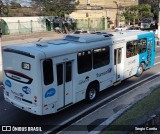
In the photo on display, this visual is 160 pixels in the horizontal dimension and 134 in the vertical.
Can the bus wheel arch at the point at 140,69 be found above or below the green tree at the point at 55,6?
below

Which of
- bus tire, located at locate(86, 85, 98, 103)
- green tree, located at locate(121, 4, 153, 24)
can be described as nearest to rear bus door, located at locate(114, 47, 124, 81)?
bus tire, located at locate(86, 85, 98, 103)

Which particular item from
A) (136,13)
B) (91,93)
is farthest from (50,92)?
(136,13)

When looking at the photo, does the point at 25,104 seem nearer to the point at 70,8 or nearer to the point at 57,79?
the point at 57,79

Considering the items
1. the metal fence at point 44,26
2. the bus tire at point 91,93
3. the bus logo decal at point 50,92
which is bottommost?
the bus tire at point 91,93

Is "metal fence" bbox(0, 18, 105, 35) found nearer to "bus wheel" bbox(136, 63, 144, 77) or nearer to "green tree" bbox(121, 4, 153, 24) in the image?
"green tree" bbox(121, 4, 153, 24)

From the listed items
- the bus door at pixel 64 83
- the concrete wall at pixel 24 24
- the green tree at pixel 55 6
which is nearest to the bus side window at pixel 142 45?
the bus door at pixel 64 83

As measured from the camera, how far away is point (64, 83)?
392 inches

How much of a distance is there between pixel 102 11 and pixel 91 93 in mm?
55489

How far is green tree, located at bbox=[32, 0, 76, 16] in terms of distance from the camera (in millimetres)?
49306

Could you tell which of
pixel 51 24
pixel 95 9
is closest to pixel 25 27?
pixel 51 24

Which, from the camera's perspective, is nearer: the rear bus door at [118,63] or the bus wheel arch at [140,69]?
the rear bus door at [118,63]

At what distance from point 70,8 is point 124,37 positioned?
3823cm

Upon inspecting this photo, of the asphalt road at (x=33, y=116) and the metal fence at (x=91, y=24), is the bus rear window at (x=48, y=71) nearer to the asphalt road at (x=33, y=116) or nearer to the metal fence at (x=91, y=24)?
the asphalt road at (x=33, y=116)

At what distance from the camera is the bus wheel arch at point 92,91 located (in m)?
11.5
